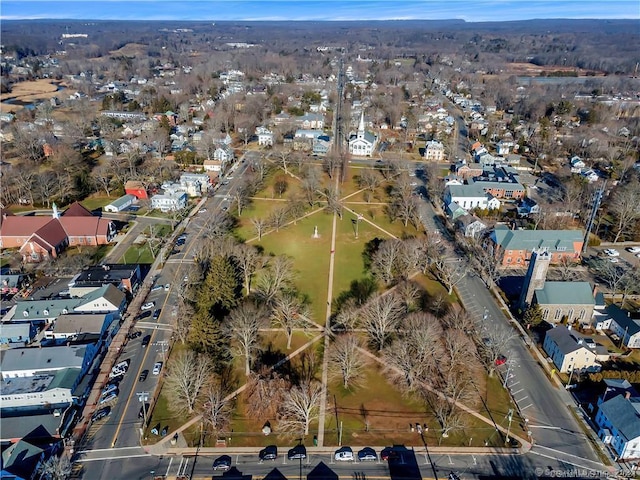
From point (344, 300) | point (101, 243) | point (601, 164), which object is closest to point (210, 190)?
point (101, 243)

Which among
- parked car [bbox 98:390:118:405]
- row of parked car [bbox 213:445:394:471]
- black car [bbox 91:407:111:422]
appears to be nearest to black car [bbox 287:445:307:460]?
row of parked car [bbox 213:445:394:471]

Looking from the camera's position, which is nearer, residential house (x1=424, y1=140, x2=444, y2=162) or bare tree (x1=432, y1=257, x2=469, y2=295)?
bare tree (x1=432, y1=257, x2=469, y2=295)

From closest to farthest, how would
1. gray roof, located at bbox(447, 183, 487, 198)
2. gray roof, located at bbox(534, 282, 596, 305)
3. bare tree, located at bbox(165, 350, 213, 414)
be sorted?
bare tree, located at bbox(165, 350, 213, 414) → gray roof, located at bbox(534, 282, 596, 305) → gray roof, located at bbox(447, 183, 487, 198)

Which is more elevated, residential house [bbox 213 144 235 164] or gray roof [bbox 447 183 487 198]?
gray roof [bbox 447 183 487 198]

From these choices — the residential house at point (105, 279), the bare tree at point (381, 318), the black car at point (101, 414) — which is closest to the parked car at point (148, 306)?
the residential house at point (105, 279)

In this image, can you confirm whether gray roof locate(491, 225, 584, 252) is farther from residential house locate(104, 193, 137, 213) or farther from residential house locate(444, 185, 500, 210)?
residential house locate(104, 193, 137, 213)

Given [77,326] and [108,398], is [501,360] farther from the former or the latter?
[77,326]

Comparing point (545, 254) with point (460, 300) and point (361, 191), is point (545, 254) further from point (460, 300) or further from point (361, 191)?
point (361, 191)
